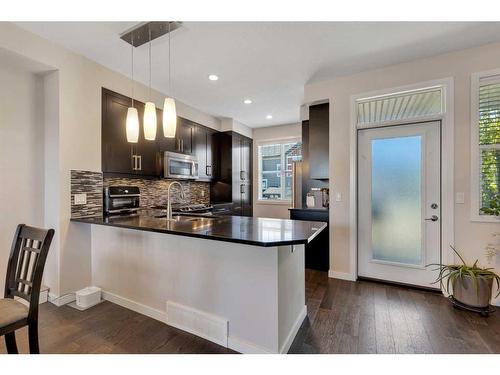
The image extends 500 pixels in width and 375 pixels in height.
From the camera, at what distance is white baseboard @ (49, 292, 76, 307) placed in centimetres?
243

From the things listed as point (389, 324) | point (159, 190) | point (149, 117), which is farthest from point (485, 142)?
point (159, 190)

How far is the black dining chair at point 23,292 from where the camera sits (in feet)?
4.23

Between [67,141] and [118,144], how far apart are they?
1.91 ft

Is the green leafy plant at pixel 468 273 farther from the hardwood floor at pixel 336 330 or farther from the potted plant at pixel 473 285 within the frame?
the hardwood floor at pixel 336 330

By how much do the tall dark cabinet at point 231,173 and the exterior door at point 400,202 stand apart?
8.81 ft

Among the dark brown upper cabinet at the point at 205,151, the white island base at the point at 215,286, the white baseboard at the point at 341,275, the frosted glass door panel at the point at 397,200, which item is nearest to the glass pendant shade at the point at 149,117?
the white island base at the point at 215,286

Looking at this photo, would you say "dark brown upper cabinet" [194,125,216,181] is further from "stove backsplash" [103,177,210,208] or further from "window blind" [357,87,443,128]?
"window blind" [357,87,443,128]

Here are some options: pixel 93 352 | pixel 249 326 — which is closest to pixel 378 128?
A: pixel 249 326

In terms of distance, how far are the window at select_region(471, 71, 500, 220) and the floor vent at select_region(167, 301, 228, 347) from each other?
2831mm

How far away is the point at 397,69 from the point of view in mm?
2865

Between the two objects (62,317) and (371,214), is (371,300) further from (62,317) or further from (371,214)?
(62,317)

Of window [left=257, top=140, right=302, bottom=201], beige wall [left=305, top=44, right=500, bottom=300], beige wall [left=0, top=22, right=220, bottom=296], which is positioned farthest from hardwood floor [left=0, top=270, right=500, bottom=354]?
window [left=257, top=140, right=302, bottom=201]

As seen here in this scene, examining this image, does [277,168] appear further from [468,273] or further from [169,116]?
[169,116]
